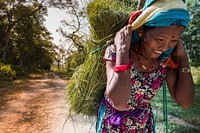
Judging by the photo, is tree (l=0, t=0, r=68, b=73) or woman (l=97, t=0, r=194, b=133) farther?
tree (l=0, t=0, r=68, b=73)

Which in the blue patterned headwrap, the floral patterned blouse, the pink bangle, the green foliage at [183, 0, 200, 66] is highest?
the green foliage at [183, 0, 200, 66]

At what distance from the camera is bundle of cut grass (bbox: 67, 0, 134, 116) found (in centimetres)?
138

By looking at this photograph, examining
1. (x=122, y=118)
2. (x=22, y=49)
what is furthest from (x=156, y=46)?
(x=22, y=49)

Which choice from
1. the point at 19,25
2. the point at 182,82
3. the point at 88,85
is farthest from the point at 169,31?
the point at 19,25

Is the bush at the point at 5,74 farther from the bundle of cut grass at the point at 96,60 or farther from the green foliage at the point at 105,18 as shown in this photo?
the green foliage at the point at 105,18

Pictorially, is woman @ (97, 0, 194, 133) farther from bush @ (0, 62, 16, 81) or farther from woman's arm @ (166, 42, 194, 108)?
bush @ (0, 62, 16, 81)

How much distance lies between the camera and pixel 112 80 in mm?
1159

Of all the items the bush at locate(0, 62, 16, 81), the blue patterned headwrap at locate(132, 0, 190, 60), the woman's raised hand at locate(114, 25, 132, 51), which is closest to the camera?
the blue patterned headwrap at locate(132, 0, 190, 60)

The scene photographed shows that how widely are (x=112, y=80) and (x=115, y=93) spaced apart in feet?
0.21

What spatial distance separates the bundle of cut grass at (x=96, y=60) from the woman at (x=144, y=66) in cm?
14

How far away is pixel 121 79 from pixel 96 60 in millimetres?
315

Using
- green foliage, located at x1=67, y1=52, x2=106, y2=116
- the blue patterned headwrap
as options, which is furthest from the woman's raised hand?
green foliage, located at x1=67, y1=52, x2=106, y2=116

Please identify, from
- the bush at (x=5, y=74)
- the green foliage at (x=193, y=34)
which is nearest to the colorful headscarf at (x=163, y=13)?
the green foliage at (x=193, y=34)

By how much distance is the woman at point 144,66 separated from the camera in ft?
3.63
